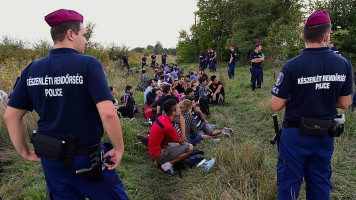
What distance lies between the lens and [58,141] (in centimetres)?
142

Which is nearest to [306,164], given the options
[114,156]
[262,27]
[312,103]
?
[312,103]

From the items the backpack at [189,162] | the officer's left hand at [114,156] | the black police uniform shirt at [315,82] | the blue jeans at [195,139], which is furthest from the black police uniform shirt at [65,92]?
the blue jeans at [195,139]

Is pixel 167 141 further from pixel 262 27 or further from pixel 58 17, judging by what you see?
pixel 262 27

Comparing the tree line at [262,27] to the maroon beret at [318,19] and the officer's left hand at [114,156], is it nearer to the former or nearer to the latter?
the maroon beret at [318,19]

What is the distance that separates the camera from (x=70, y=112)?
1.41m

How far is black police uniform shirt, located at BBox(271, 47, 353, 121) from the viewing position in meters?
1.71

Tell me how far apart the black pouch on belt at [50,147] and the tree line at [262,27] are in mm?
9303

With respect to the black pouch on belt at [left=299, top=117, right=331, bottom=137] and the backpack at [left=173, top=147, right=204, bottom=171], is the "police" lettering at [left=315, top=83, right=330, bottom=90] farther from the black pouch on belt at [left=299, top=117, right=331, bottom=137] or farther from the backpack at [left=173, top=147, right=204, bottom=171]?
the backpack at [left=173, top=147, right=204, bottom=171]

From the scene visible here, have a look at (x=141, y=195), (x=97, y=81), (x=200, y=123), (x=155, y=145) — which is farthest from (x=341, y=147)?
(x=97, y=81)

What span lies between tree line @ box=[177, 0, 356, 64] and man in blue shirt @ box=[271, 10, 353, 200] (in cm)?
775

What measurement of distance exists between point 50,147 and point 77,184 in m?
0.29

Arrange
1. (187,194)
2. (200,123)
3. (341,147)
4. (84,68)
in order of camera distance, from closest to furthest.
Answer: (84,68) < (187,194) < (341,147) < (200,123)

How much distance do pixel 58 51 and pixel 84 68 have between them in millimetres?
223

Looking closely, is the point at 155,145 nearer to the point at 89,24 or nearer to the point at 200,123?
the point at 200,123
